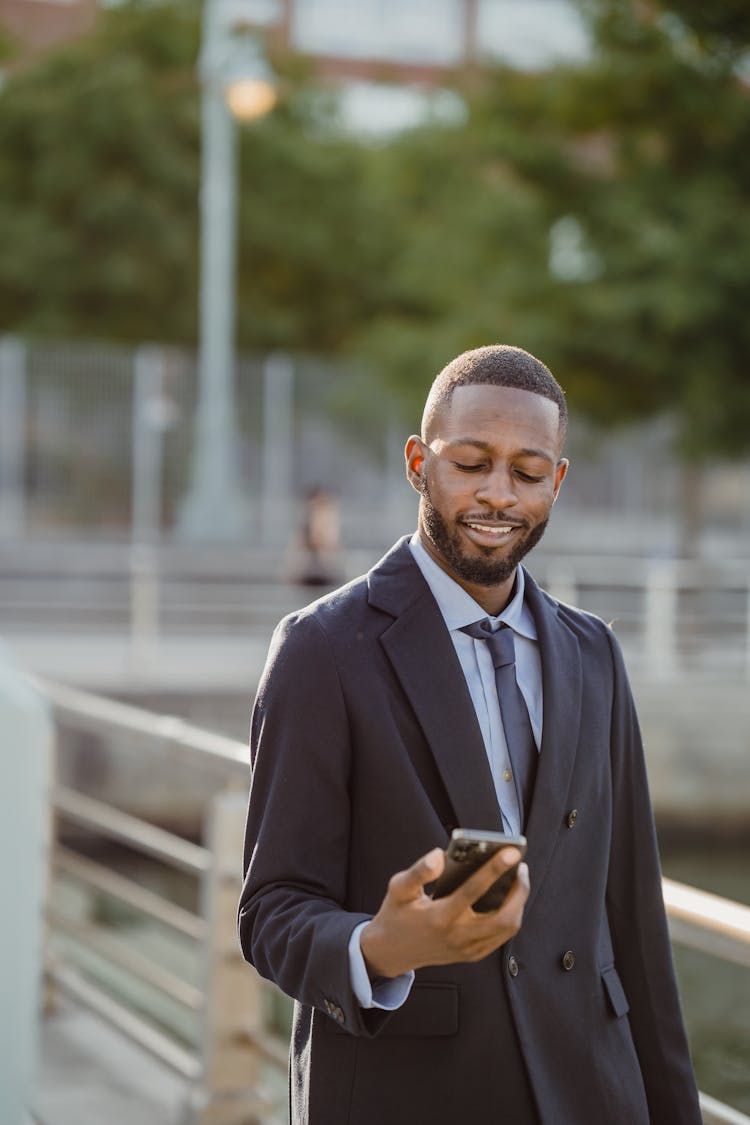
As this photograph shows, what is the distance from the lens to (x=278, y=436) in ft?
67.7

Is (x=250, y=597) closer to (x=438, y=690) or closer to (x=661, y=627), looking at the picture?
(x=661, y=627)

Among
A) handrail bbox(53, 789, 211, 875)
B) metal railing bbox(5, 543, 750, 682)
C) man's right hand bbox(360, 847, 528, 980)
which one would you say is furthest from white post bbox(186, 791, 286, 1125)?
metal railing bbox(5, 543, 750, 682)

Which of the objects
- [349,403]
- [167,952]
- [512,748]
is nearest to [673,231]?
[349,403]

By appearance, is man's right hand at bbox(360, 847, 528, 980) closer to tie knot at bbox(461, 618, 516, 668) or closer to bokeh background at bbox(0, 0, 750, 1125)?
tie knot at bbox(461, 618, 516, 668)

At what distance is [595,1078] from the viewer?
1.83 meters

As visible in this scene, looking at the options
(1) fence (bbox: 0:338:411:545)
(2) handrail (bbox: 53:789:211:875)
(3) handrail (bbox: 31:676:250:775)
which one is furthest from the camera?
(1) fence (bbox: 0:338:411:545)

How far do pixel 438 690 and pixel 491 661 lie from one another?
11cm

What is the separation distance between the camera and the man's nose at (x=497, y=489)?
180 centimetres

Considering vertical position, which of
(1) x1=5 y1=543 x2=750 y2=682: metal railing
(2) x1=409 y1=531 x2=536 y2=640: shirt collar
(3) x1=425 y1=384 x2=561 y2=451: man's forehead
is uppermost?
(3) x1=425 y1=384 x2=561 y2=451: man's forehead

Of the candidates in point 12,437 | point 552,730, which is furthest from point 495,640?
point 12,437

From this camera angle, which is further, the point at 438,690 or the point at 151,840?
the point at 151,840

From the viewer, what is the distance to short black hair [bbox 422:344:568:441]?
1829mm

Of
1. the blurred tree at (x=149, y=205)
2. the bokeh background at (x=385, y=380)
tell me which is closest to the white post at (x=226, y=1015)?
the bokeh background at (x=385, y=380)

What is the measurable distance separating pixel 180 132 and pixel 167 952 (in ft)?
A: 70.5
